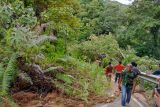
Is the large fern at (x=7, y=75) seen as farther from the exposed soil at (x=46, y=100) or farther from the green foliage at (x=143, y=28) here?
the green foliage at (x=143, y=28)

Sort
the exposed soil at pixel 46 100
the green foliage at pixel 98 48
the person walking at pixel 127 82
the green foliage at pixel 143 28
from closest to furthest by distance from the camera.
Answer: the exposed soil at pixel 46 100 → the person walking at pixel 127 82 → the green foliage at pixel 98 48 → the green foliage at pixel 143 28

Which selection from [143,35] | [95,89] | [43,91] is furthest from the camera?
[143,35]

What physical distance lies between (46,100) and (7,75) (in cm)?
181

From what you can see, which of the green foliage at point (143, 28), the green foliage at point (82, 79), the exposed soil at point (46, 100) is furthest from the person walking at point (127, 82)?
the green foliage at point (143, 28)

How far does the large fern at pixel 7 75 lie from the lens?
12.8 metres

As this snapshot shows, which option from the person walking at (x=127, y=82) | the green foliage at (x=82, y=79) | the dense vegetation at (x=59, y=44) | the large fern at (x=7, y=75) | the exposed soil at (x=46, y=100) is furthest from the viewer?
the green foliage at (x=82, y=79)

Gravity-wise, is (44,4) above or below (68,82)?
above

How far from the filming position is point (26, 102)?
45.1 feet

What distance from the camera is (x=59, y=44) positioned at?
75.5 ft

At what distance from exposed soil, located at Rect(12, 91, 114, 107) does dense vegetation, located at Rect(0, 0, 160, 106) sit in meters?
0.30

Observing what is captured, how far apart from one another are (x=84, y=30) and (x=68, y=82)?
4004 cm

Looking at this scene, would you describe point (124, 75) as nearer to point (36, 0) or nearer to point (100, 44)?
point (36, 0)

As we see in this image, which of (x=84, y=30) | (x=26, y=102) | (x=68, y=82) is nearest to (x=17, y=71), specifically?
(x=26, y=102)

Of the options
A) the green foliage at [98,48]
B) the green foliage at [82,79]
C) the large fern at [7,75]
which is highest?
the large fern at [7,75]
